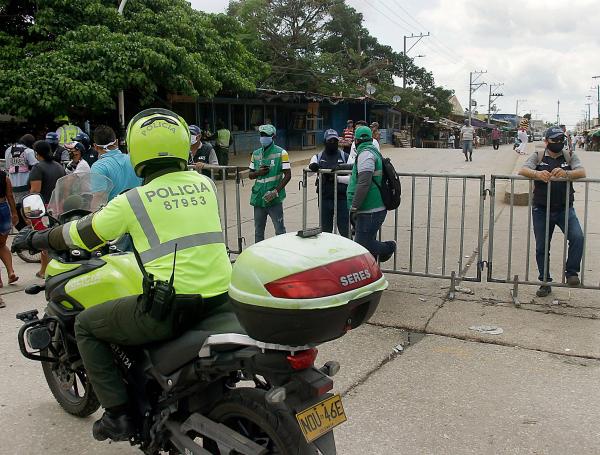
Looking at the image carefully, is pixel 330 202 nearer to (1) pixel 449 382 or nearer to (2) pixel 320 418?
(1) pixel 449 382

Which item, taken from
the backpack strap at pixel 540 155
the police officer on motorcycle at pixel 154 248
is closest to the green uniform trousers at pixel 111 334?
the police officer on motorcycle at pixel 154 248

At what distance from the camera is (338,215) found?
705cm

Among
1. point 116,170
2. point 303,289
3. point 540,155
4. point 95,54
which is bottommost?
point 303,289

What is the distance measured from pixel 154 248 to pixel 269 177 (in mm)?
4650

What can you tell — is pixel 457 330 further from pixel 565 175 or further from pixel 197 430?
pixel 197 430

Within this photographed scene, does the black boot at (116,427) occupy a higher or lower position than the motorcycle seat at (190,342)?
lower

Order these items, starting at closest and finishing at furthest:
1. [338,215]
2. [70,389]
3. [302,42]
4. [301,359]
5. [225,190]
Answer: [301,359] < [70,389] < [338,215] < [225,190] < [302,42]

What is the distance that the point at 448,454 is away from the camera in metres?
3.22

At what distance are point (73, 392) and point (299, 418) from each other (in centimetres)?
209

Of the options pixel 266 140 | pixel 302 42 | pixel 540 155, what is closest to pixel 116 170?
pixel 266 140

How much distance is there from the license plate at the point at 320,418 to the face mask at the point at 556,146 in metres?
4.38

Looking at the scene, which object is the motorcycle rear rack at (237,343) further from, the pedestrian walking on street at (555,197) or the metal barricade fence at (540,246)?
the pedestrian walking on street at (555,197)

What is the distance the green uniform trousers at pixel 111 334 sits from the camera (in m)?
2.66

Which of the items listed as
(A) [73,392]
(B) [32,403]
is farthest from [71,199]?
(B) [32,403]
